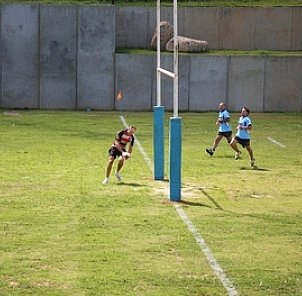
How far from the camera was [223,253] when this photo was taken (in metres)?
11.7

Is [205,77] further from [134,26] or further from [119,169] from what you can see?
[119,169]

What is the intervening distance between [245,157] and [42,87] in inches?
706

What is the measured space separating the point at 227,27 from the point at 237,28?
0.51 m

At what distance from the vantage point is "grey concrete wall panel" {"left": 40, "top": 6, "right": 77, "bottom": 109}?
39562 millimetres

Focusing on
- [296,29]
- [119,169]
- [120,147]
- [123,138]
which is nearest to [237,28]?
[296,29]

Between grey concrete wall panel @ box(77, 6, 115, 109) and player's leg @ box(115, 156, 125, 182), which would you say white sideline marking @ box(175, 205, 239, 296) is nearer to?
player's leg @ box(115, 156, 125, 182)

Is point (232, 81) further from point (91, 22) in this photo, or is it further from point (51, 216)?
point (51, 216)

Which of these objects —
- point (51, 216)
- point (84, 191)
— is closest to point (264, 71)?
point (84, 191)

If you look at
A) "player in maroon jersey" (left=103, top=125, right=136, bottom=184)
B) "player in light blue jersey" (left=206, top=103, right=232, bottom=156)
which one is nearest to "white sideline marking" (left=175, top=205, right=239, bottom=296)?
"player in maroon jersey" (left=103, top=125, right=136, bottom=184)

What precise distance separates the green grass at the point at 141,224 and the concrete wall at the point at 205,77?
14.4m

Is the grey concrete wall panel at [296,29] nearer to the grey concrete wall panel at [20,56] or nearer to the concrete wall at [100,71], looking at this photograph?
the concrete wall at [100,71]

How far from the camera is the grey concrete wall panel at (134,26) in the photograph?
42.7 metres

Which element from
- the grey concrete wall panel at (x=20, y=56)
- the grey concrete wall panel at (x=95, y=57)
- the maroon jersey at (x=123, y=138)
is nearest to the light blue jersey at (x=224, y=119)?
the maroon jersey at (x=123, y=138)

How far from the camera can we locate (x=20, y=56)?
130 ft
